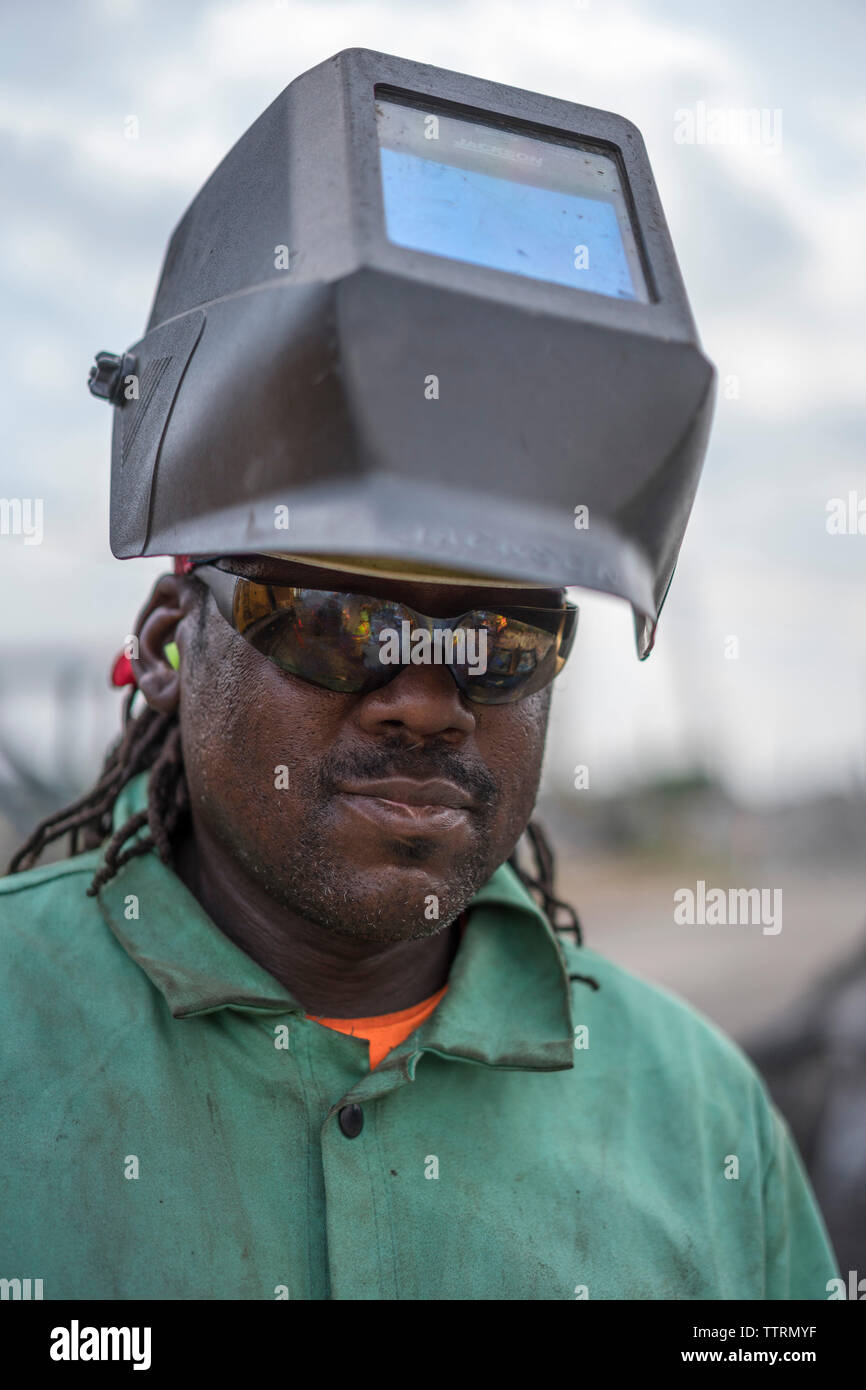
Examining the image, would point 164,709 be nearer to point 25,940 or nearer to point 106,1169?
A: point 25,940

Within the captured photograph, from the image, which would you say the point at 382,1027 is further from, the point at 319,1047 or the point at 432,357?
the point at 432,357

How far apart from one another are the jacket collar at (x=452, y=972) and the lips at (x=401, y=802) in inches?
12.7

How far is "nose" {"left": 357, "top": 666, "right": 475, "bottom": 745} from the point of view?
5.75 feet

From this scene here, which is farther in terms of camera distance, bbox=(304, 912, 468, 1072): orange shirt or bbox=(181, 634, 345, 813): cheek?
bbox=(304, 912, 468, 1072): orange shirt

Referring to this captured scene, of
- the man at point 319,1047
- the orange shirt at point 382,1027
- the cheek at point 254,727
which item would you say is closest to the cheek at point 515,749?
the man at point 319,1047

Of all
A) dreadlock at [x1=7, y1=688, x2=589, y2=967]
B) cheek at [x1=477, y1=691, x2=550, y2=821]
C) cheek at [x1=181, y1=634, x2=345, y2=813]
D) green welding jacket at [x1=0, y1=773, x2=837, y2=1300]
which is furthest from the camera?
dreadlock at [x1=7, y1=688, x2=589, y2=967]

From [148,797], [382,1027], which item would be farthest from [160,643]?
[382,1027]

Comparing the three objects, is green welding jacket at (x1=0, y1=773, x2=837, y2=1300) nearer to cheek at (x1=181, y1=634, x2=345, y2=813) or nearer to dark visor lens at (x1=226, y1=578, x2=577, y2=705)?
cheek at (x1=181, y1=634, x2=345, y2=813)

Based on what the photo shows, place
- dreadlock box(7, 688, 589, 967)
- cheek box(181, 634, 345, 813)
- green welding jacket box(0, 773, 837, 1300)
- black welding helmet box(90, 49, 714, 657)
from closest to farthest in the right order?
1. black welding helmet box(90, 49, 714, 657)
2. green welding jacket box(0, 773, 837, 1300)
3. cheek box(181, 634, 345, 813)
4. dreadlock box(7, 688, 589, 967)

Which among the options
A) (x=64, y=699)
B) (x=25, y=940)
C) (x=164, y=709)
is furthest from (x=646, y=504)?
(x=64, y=699)

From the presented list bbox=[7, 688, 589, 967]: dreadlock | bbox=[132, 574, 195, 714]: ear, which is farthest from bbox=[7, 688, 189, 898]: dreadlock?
bbox=[132, 574, 195, 714]: ear

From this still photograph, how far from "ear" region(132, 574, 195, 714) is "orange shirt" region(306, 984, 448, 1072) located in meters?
0.60

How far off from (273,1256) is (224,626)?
0.92 meters

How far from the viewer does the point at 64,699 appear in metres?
4.22
